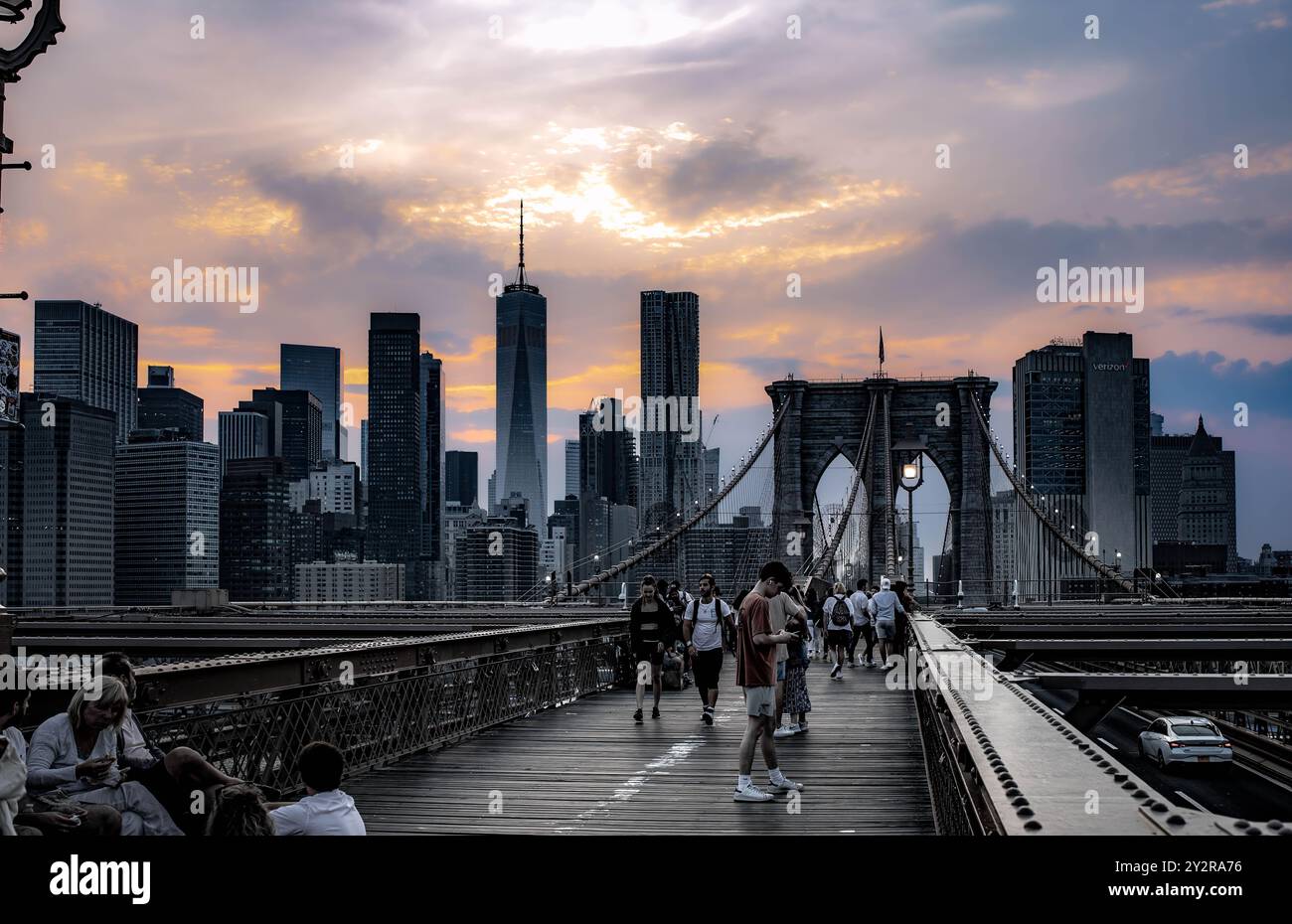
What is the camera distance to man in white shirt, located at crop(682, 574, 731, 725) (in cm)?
1482

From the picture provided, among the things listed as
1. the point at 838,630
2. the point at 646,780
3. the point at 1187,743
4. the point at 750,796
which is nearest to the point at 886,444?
the point at 1187,743

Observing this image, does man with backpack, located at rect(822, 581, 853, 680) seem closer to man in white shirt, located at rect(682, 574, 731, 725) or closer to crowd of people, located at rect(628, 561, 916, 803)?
crowd of people, located at rect(628, 561, 916, 803)

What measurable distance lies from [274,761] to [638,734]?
5.74 metres

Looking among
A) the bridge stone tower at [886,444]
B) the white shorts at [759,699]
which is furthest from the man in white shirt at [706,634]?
the bridge stone tower at [886,444]

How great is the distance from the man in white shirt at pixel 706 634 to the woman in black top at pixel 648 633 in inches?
39.1

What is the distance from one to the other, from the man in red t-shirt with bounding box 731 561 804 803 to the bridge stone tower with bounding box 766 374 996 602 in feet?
213

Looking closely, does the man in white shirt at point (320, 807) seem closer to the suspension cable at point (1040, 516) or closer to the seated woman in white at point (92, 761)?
the seated woman in white at point (92, 761)

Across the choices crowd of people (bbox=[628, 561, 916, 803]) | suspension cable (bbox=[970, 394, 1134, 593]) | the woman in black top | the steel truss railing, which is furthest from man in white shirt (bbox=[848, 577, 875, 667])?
suspension cable (bbox=[970, 394, 1134, 593])

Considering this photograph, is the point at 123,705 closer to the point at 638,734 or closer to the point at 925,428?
the point at 638,734

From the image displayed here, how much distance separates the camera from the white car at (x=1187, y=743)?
45312 millimetres

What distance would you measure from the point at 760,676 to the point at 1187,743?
4035 centimetres

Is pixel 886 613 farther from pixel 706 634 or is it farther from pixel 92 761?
pixel 92 761

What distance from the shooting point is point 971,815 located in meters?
4.68
